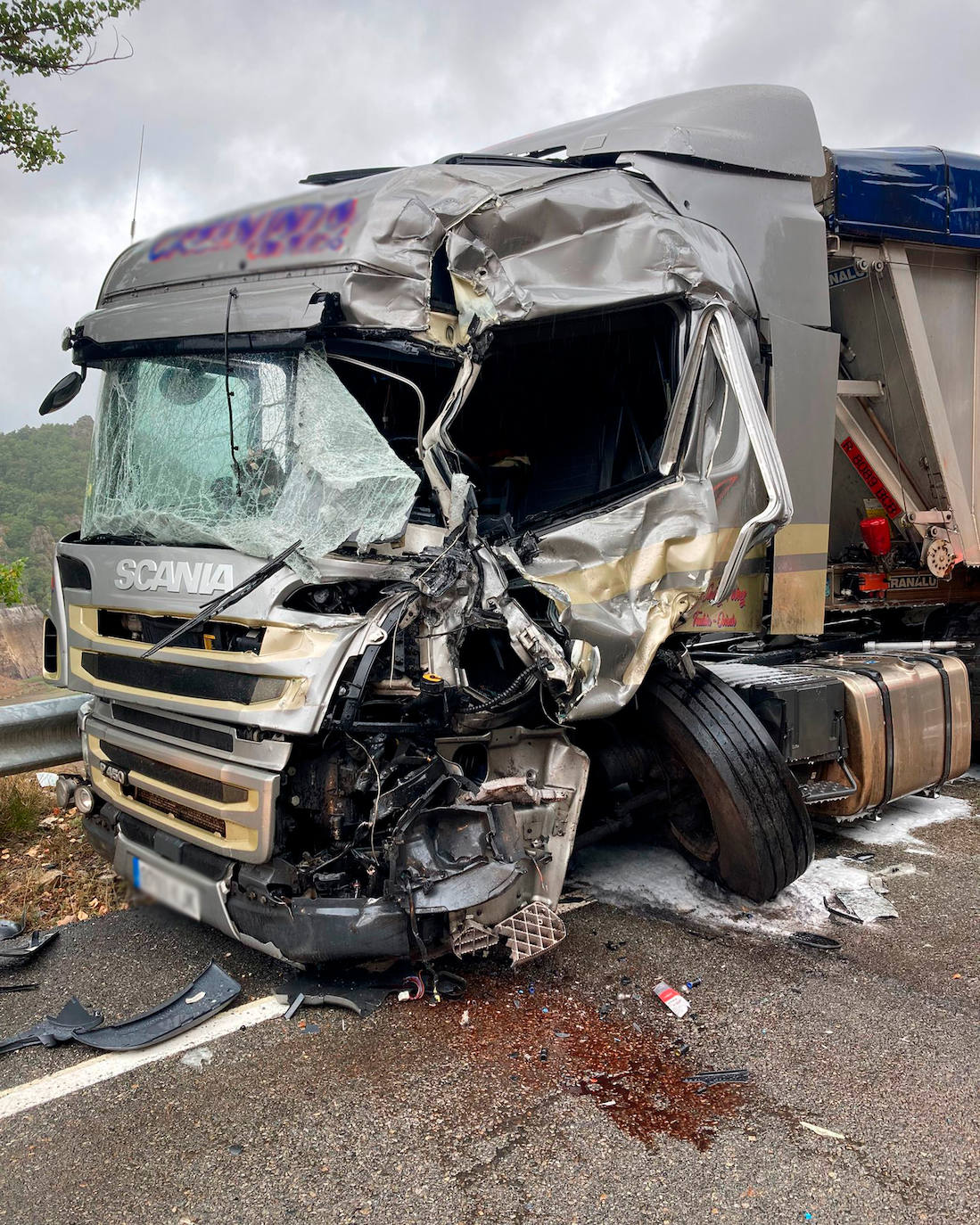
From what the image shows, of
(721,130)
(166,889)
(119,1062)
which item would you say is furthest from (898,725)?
(119,1062)

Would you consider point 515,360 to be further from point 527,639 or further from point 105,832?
point 105,832

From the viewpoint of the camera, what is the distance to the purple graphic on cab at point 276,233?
3215 millimetres

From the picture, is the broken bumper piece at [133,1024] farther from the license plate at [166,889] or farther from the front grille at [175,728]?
the front grille at [175,728]

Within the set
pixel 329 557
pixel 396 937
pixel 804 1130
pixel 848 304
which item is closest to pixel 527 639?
pixel 329 557

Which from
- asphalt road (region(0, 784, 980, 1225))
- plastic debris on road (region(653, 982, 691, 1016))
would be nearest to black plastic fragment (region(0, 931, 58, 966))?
asphalt road (region(0, 784, 980, 1225))

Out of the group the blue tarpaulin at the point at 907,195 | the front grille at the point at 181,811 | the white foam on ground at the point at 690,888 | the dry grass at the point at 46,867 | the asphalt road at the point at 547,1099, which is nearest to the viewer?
the asphalt road at the point at 547,1099

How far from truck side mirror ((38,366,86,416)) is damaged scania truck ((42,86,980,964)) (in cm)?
3

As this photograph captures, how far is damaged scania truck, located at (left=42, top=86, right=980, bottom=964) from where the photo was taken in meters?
2.99

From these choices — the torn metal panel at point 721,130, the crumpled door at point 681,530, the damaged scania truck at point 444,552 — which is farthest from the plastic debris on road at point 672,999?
the torn metal panel at point 721,130

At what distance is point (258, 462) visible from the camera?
10.6 ft

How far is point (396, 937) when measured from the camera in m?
2.90

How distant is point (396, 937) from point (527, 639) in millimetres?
1035

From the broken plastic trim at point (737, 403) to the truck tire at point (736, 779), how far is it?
0.52 m

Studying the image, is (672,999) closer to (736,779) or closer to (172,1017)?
(736,779)
